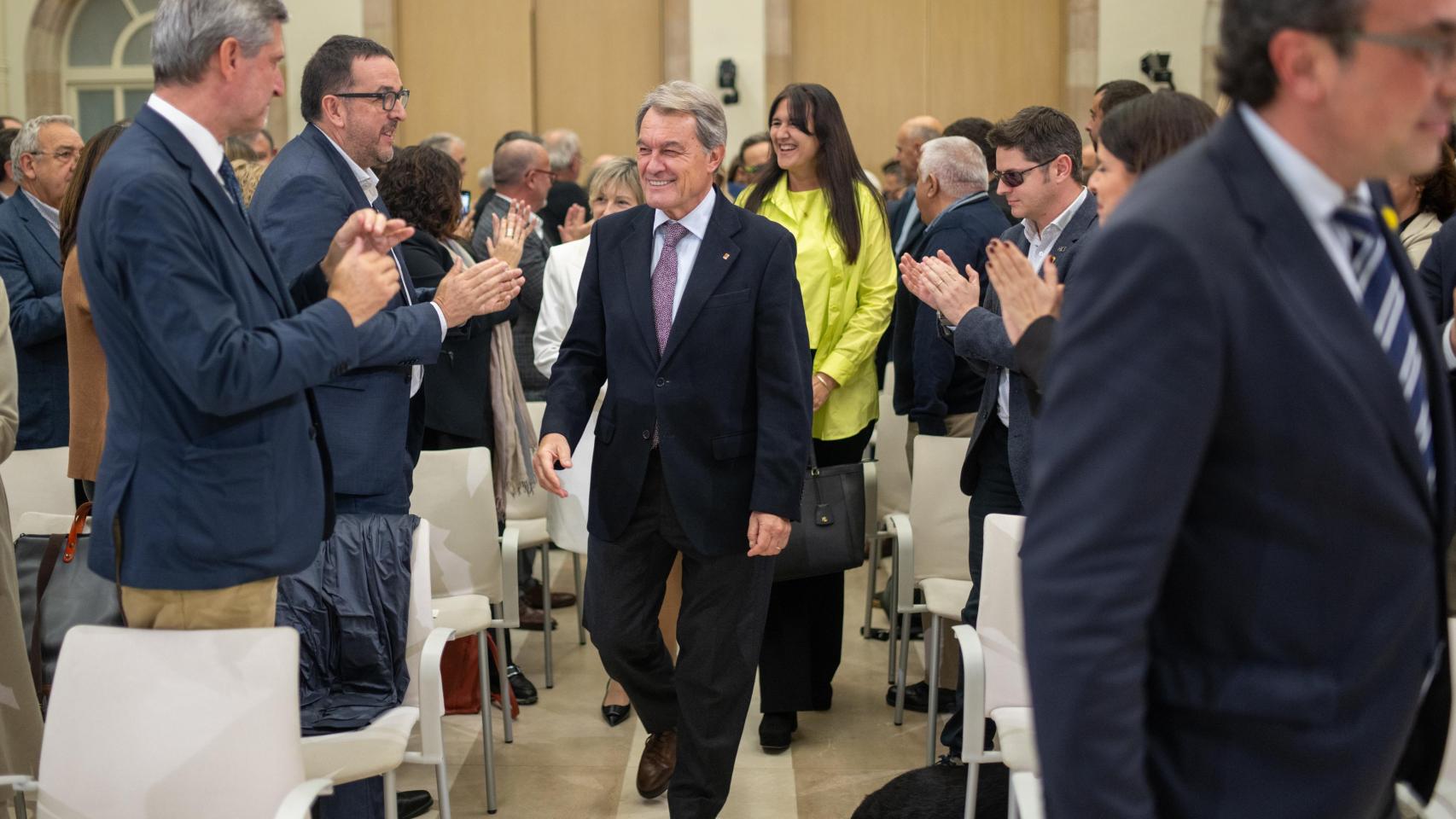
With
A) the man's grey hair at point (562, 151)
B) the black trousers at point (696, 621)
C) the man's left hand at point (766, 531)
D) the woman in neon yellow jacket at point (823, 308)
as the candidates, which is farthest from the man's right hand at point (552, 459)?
the man's grey hair at point (562, 151)

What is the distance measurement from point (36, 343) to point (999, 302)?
2.87 metres

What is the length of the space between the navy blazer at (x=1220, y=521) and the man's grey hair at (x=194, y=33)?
5.01ft

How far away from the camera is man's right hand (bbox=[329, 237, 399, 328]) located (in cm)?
226

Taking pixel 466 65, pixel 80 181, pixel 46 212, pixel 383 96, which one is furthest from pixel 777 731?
pixel 466 65

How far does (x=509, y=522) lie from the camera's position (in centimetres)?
459

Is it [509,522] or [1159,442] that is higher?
[1159,442]

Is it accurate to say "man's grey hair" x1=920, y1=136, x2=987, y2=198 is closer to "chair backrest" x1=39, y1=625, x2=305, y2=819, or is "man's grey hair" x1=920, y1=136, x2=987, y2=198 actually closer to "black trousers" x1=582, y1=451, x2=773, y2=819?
"black trousers" x1=582, y1=451, x2=773, y2=819

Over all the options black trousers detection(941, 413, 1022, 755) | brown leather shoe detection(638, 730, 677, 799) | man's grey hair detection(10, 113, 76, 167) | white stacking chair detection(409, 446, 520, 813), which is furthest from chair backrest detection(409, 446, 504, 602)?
man's grey hair detection(10, 113, 76, 167)

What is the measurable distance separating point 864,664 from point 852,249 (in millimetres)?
1539

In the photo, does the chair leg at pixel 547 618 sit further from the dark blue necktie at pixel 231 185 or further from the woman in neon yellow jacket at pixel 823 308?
the dark blue necktie at pixel 231 185

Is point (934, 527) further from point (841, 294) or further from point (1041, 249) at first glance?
point (1041, 249)

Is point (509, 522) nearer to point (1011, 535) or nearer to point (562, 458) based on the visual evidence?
point (562, 458)

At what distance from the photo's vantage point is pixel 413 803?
3.59 metres

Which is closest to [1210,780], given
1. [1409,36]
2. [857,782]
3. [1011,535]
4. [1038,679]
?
[1038,679]
